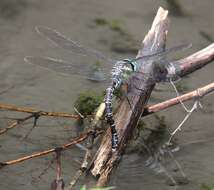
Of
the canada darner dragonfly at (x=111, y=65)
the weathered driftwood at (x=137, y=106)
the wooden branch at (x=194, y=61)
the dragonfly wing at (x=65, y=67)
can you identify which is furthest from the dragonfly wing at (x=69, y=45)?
the wooden branch at (x=194, y=61)

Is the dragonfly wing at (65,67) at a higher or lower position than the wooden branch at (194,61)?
lower

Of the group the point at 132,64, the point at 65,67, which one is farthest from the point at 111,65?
the point at 65,67

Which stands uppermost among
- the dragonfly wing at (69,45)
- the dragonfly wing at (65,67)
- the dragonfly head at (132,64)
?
the dragonfly head at (132,64)

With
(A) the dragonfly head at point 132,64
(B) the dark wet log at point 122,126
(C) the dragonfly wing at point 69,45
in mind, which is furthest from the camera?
→ (C) the dragonfly wing at point 69,45

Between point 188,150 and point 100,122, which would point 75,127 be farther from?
point 188,150

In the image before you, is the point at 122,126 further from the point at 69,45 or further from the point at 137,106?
the point at 69,45

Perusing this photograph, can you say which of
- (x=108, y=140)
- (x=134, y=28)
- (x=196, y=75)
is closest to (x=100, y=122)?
(x=108, y=140)

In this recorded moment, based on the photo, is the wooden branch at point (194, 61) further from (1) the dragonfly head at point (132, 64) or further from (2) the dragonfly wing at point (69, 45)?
(2) the dragonfly wing at point (69, 45)
